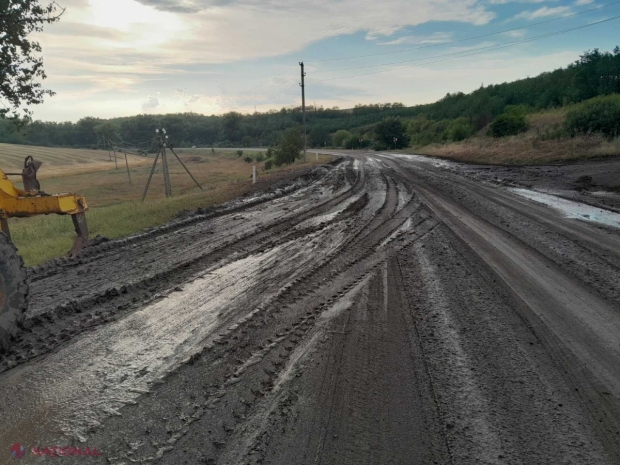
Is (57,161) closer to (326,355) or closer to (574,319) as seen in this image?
(326,355)

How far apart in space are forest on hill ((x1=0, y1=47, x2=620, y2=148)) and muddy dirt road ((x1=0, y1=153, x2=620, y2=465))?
17778 mm

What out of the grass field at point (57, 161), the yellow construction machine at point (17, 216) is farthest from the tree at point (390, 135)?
the yellow construction machine at point (17, 216)

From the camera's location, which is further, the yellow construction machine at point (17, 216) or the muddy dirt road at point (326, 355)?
the yellow construction machine at point (17, 216)

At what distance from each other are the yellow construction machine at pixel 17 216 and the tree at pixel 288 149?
101ft

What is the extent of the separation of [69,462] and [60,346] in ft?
6.02

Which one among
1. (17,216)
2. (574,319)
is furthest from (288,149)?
(574,319)

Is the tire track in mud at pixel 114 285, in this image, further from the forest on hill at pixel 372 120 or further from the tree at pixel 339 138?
the tree at pixel 339 138

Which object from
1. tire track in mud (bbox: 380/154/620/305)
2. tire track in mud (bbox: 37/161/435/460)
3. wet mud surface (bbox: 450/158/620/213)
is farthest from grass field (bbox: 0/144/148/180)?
tire track in mud (bbox: 37/161/435/460)

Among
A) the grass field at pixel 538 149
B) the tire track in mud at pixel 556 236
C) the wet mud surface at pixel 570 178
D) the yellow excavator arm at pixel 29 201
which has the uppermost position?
the grass field at pixel 538 149

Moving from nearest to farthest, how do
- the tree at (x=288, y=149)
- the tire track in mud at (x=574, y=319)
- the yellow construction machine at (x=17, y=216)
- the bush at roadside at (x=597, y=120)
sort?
the tire track in mud at (x=574, y=319) < the yellow construction machine at (x=17, y=216) < the bush at roadside at (x=597, y=120) < the tree at (x=288, y=149)

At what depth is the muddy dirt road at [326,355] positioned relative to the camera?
285 centimetres

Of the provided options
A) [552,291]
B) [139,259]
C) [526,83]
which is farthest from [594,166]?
[526,83]

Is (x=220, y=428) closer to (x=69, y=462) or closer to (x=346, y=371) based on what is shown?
(x=69, y=462)

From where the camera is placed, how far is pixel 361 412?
10.3 feet
